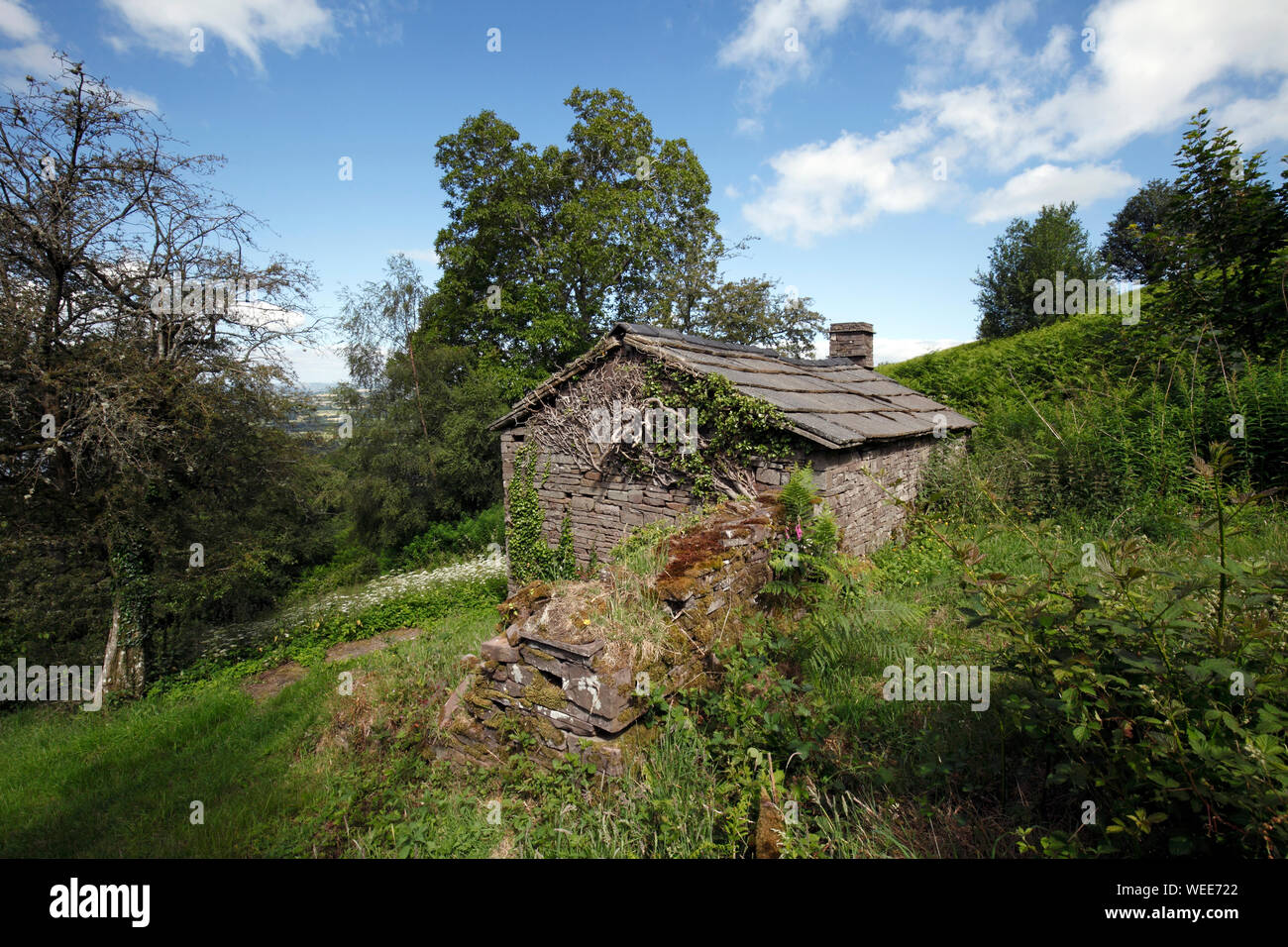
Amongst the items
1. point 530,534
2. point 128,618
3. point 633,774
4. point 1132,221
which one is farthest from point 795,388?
point 1132,221

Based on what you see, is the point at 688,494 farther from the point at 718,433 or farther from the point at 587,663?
the point at 587,663

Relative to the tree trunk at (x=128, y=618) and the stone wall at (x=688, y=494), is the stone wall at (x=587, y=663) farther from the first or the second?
the tree trunk at (x=128, y=618)

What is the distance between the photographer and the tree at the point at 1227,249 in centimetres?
736

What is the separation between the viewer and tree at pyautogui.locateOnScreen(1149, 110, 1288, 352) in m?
7.36

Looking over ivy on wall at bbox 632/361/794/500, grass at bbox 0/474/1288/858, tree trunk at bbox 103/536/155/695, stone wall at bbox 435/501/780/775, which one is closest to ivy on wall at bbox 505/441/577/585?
ivy on wall at bbox 632/361/794/500

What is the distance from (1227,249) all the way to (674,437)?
8138 mm

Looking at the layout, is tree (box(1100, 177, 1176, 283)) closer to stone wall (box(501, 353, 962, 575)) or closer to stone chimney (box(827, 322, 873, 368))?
stone chimney (box(827, 322, 873, 368))

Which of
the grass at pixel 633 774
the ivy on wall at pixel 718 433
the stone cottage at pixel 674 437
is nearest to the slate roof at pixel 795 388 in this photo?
the stone cottage at pixel 674 437

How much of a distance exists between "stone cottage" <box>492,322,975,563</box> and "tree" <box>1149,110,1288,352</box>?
4.09 m

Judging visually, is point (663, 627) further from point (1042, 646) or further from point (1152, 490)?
point (1152, 490)

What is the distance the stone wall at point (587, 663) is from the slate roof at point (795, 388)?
3.14 m

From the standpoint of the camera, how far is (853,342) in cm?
1522
